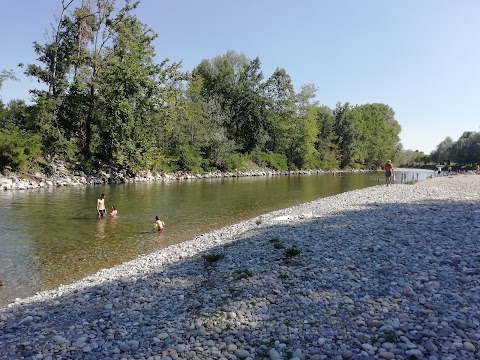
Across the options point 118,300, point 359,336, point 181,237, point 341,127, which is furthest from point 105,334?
point 341,127

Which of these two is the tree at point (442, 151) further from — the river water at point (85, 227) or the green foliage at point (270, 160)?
the river water at point (85, 227)

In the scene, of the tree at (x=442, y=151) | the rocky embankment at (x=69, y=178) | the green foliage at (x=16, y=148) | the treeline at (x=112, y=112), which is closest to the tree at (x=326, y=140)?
the treeline at (x=112, y=112)

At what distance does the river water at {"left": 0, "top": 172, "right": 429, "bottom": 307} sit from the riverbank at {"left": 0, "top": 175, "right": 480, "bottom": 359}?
104 inches

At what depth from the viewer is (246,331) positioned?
7109 millimetres

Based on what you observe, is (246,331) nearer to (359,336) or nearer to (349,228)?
(359,336)

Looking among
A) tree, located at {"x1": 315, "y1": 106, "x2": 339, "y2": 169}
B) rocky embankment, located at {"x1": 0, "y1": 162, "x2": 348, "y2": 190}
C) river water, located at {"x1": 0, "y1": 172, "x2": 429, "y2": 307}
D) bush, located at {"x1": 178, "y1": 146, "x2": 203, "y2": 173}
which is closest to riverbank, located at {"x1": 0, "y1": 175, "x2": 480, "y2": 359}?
river water, located at {"x1": 0, "y1": 172, "x2": 429, "y2": 307}

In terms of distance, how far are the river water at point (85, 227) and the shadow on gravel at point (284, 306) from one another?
15.3ft

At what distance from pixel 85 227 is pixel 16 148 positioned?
83.3ft

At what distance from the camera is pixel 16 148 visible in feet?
134

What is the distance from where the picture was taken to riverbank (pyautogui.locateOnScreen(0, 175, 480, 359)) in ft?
21.4

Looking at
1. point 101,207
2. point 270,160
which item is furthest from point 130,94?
point 270,160

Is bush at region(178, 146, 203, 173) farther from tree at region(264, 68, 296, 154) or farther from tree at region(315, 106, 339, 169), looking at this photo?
tree at region(315, 106, 339, 169)

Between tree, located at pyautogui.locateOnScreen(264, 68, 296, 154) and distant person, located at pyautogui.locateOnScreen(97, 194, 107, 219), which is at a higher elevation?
tree, located at pyautogui.locateOnScreen(264, 68, 296, 154)

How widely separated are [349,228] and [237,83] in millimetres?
82508
